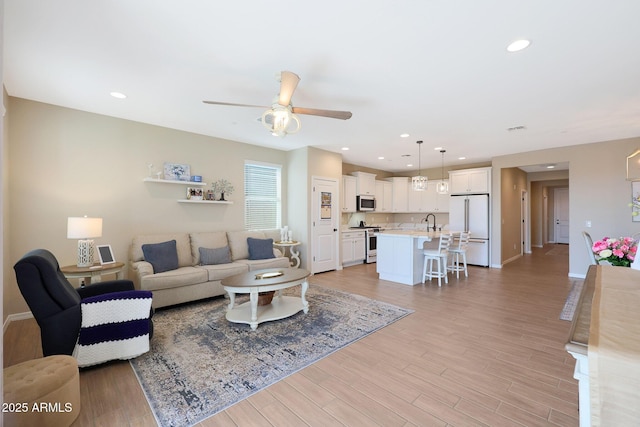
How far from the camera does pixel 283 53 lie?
7.97 ft

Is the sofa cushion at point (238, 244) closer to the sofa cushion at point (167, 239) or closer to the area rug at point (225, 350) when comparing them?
the sofa cushion at point (167, 239)

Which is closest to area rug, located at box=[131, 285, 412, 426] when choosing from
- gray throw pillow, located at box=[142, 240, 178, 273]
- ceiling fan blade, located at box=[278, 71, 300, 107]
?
gray throw pillow, located at box=[142, 240, 178, 273]

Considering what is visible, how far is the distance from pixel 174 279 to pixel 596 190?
297 inches

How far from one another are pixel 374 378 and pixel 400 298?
7.15ft

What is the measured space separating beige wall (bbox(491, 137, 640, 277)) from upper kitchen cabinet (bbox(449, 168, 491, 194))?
3.61 feet

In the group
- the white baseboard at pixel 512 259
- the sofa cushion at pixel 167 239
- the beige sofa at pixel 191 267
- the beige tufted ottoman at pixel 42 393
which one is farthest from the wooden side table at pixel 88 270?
the white baseboard at pixel 512 259

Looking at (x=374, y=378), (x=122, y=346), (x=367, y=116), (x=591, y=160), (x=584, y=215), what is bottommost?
(x=374, y=378)

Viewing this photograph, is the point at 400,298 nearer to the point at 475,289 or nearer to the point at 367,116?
the point at 475,289

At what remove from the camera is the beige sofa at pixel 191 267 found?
3.70 metres

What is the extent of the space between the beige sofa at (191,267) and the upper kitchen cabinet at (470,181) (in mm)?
5025

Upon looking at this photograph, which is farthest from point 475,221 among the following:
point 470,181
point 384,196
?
point 384,196

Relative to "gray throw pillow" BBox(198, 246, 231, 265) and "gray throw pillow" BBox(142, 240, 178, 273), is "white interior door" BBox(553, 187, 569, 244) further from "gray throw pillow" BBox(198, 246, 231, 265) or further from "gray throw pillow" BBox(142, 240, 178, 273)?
"gray throw pillow" BBox(142, 240, 178, 273)

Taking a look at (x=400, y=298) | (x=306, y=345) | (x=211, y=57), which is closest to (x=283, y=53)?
→ (x=211, y=57)

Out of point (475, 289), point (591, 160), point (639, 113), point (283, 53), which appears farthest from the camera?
point (591, 160)
